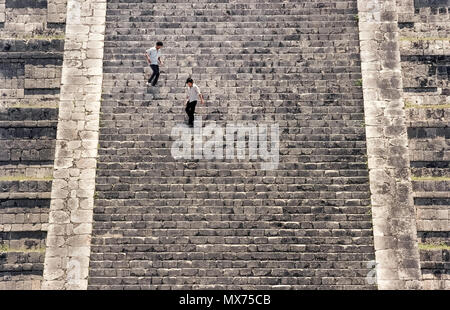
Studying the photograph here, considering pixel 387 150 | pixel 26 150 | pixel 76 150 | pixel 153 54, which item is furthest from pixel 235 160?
pixel 26 150

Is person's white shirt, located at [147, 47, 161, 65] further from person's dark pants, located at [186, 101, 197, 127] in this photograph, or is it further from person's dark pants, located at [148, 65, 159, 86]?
person's dark pants, located at [186, 101, 197, 127]

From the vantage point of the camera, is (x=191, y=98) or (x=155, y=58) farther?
(x=155, y=58)

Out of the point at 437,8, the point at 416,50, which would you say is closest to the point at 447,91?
the point at 416,50

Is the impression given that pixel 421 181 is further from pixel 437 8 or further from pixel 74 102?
pixel 74 102

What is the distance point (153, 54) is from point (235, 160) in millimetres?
3755

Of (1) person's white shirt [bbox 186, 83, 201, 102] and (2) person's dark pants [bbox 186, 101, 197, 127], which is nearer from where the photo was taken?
(1) person's white shirt [bbox 186, 83, 201, 102]

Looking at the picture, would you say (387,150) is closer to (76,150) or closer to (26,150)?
(76,150)

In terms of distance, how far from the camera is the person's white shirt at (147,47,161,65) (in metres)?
13.5

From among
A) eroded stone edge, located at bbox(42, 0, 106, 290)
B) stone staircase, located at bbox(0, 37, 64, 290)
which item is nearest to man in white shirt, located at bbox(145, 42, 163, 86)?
eroded stone edge, located at bbox(42, 0, 106, 290)

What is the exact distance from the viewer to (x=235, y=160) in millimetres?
13562

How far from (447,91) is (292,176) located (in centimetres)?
556

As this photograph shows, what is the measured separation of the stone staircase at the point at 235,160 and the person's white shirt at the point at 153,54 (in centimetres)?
87

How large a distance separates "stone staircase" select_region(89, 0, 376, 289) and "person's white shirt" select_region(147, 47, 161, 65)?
868 mm
